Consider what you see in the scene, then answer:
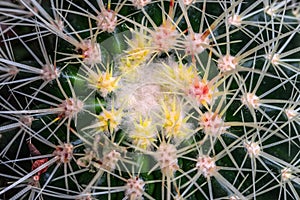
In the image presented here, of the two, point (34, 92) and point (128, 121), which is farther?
point (34, 92)

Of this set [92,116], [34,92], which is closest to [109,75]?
[92,116]

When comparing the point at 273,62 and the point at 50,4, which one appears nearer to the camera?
the point at 273,62

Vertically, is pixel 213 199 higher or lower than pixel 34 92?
lower

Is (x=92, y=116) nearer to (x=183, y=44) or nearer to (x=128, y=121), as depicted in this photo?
(x=128, y=121)

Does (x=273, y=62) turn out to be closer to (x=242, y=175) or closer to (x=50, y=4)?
(x=242, y=175)

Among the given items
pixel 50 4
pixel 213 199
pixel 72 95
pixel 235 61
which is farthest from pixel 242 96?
pixel 50 4

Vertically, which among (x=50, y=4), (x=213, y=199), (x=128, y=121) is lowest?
(x=213, y=199)
